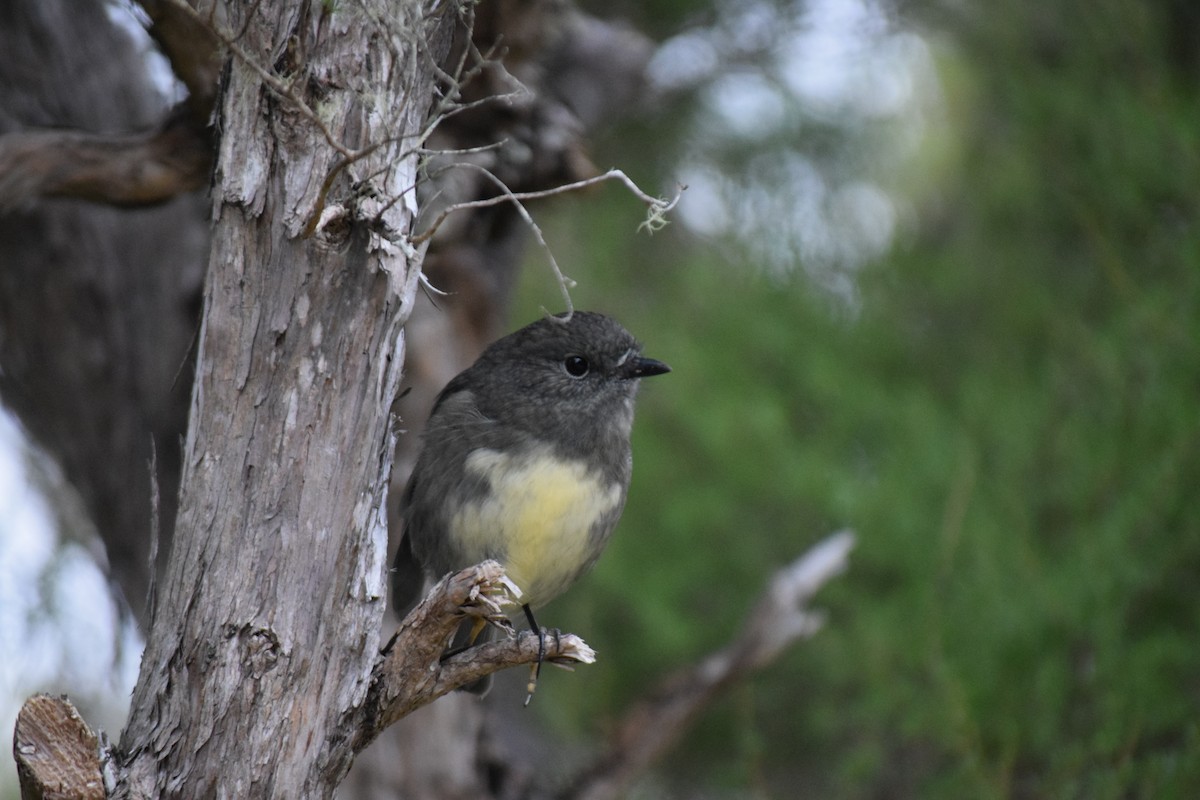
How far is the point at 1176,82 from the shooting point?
5.25m

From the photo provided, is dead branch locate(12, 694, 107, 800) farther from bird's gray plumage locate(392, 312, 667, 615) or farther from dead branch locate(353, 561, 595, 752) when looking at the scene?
bird's gray plumage locate(392, 312, 667, 615)

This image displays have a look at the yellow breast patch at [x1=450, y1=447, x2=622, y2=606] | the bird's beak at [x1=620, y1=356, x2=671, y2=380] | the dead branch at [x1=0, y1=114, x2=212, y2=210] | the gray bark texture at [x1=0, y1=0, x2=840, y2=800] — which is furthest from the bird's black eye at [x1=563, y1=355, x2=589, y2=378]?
the dead branch at [x1=0, y1=114, x2=212, y2=210]

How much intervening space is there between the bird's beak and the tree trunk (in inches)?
43.7

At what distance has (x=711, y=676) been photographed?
4.12m

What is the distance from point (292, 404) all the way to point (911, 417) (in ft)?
11.0

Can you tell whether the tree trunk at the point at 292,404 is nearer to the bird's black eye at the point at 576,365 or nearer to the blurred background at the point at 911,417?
the bird's black eye at the point at 576,365

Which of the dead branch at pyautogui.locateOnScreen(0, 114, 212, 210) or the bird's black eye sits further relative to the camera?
the bird's black eye

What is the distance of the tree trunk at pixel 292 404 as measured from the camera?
2113 millimetres

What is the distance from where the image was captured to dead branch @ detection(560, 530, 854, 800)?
4012mm

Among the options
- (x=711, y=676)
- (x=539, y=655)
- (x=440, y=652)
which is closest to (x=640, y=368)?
(x=539, y=655)

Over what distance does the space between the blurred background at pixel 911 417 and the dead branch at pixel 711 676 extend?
294 millimetres

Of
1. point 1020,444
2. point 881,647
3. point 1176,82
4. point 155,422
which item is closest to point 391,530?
point 155,422

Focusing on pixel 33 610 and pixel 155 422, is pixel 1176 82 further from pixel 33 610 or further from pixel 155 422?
pixel 33 610

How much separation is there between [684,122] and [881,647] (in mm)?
2865
